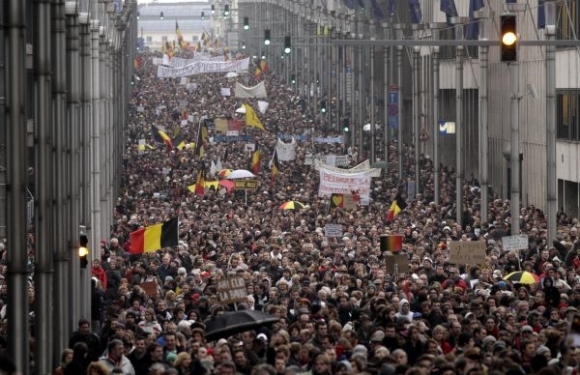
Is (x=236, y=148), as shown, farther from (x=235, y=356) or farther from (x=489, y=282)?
(x=235, y=356)

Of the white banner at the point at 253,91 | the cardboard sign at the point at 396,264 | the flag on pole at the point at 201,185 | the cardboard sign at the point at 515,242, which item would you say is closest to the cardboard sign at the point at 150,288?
the cardboard sign at the point at 396,264

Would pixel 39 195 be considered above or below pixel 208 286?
above

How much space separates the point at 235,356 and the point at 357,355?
61.5 inches

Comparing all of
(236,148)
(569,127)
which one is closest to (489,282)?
(569,127)

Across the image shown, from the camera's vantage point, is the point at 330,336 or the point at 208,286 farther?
the point at 208,286

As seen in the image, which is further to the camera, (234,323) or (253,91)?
(253,91)

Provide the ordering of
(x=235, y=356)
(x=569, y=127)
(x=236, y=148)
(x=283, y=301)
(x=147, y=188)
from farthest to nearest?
(x=236, y=148), (x=147, y=188), (x=569, y=127), (x=283, y=301), (x=235, y=356)

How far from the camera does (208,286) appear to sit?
28.5 metres

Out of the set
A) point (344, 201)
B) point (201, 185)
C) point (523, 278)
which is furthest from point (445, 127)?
point (523, 278)

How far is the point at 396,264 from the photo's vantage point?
30.8 meters

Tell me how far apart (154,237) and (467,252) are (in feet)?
19.9

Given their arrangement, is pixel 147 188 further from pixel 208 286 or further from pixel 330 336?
pixel 330 336

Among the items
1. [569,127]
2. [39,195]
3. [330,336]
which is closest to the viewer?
[330,336]

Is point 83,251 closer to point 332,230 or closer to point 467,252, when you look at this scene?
point 467,252
